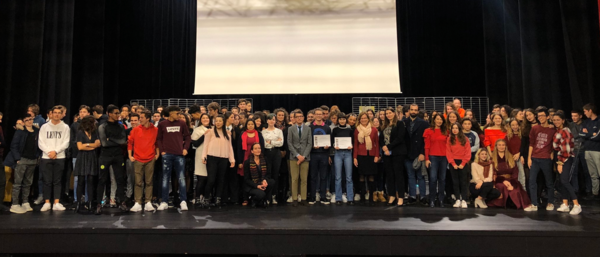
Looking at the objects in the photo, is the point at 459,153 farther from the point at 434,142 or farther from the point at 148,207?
the point at 148,207

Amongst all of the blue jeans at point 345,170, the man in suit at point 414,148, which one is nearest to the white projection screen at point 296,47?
the man in suit at point 414,148

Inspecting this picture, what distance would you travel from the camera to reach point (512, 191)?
5.42 meters

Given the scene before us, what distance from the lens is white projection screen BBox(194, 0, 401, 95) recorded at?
9.87 meters

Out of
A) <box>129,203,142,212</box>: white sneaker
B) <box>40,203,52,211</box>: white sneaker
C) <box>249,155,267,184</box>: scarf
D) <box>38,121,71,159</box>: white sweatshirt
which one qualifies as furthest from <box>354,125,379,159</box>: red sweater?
<box>40,203,52,211</box>: white sneaker

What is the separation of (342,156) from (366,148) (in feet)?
1.28

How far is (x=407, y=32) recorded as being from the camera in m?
11.0

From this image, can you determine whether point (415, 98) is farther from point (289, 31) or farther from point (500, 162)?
Result: point (500, 162)

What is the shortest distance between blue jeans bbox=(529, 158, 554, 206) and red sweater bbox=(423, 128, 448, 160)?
4.15 feet

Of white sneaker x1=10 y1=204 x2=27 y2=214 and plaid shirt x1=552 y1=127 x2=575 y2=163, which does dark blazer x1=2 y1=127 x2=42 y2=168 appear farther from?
plaid shirt x1=552 y1=127 x2=575 y2=163

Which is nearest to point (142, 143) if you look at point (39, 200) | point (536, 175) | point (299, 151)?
point (39, 200)

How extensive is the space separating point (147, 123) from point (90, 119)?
769mm

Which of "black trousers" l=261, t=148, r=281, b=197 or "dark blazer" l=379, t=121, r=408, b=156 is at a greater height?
"dark blazer" l=379, t=121, r=408, b=156

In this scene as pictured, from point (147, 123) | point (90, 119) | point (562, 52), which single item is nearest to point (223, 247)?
point (147, 123)

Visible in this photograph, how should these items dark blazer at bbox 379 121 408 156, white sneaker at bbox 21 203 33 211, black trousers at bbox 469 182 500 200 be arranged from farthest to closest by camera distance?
dark blazer at bbox 379 121 408 156, black trousers at bbox 469 182 500 200, white sneaker at bbox 21 203 33 211
